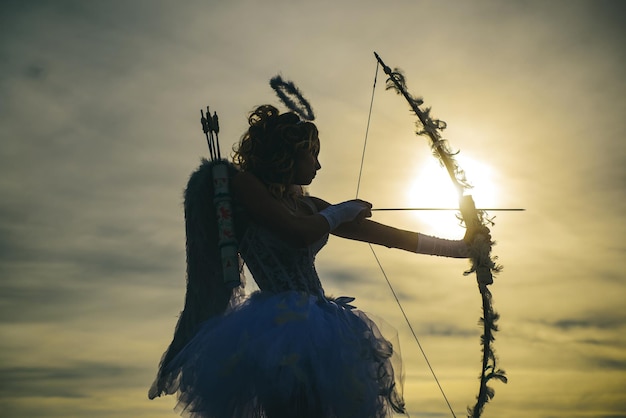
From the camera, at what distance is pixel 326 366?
3.45 m

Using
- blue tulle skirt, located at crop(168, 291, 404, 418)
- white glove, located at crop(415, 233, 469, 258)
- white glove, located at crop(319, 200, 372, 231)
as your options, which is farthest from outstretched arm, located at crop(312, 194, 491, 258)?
blue tulle skirt, located at crop(168, 291, 404, 418)

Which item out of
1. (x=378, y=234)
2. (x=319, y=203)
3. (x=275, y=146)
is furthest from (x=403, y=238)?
(x=275, y=146)

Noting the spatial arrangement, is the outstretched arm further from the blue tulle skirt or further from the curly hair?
the blue tulle skirt

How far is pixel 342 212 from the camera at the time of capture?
401 centimetres

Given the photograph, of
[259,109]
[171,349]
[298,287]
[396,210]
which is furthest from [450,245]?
[171,349]

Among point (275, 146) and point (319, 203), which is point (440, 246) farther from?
point (275, 146)

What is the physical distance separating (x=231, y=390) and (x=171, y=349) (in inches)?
21.8

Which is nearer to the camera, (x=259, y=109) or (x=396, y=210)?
(x=259, y=109)

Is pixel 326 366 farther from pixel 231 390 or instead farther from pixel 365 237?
pixel 365 237

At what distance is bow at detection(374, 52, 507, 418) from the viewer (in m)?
4.11

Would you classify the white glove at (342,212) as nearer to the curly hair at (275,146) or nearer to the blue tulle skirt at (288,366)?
the curly hair at (275,146)

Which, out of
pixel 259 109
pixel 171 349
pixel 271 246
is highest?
pixel 259 109

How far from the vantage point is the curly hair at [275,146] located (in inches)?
153

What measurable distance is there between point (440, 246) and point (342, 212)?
2.56ft
